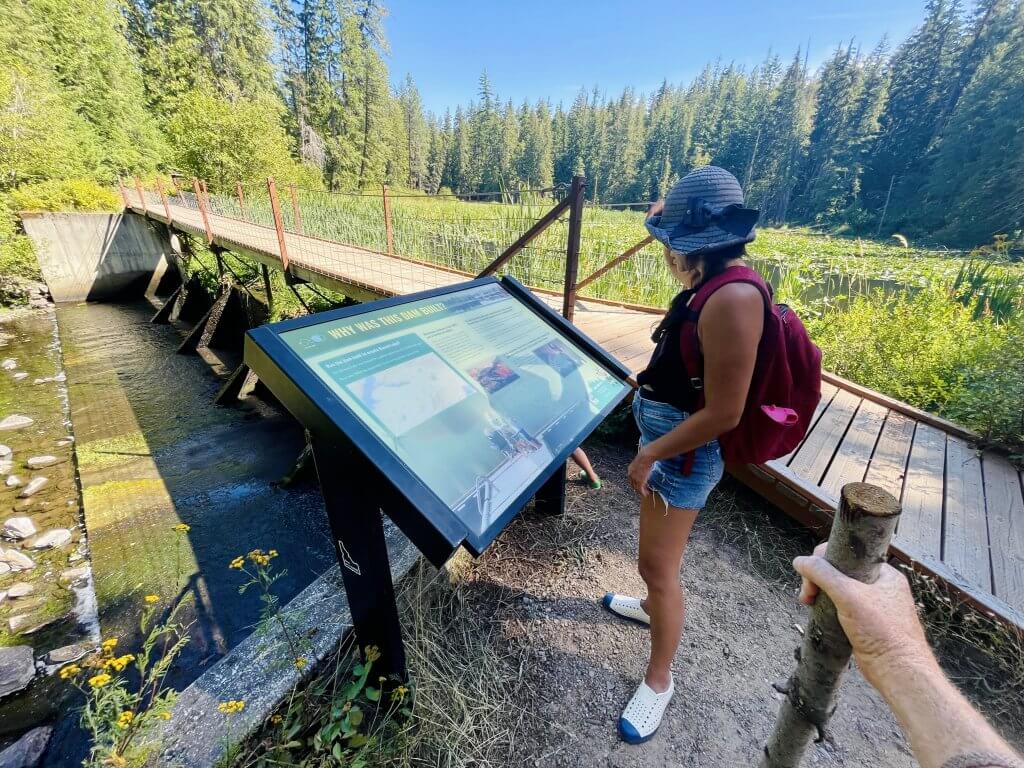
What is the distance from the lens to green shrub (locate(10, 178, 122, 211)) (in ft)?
41.1

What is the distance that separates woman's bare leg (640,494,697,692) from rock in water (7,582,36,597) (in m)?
5.57

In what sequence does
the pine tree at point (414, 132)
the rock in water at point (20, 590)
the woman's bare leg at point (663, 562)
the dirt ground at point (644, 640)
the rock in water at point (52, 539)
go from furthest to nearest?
the pine tree at point (414, 132) < the rock in water at point (52, 539) < the rock in water at point (20, 590) < the dirt ground at point (644, 640) < the woman's bare leg at point (663, 562)

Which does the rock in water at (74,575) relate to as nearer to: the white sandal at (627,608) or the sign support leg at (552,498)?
the sign support leg at (552,498)

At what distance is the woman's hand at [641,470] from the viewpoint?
134 cm

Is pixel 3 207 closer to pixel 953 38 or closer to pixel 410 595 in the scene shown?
pixel 410 595

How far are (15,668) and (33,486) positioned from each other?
3014mm

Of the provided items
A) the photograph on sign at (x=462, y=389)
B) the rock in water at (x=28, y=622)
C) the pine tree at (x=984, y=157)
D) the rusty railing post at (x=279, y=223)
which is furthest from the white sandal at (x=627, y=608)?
the pine tree at (x=984, y=157)

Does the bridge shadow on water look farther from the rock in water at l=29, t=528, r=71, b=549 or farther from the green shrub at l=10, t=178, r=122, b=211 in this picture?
the green shrub at l=10, t=178, r=122, b=211

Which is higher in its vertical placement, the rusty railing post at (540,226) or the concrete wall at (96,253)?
the rusty railing post at (540,226)

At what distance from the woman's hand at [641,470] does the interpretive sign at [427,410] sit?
0.93ft

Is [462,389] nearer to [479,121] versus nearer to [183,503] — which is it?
[183,503]

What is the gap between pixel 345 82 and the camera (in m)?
28.8

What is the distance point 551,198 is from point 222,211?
35.4ft

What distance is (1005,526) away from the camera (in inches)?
89.9
